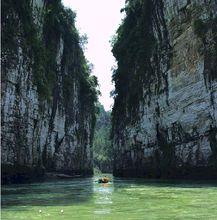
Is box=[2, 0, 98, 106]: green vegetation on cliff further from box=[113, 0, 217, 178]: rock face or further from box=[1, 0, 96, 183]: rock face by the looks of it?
box=[113, 0, 217, 178]: rock face

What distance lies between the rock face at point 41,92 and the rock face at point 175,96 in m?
6.14

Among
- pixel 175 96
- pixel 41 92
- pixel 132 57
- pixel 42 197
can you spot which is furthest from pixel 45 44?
pixel 42 197

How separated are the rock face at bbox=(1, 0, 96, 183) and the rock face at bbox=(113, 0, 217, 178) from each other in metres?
6.14

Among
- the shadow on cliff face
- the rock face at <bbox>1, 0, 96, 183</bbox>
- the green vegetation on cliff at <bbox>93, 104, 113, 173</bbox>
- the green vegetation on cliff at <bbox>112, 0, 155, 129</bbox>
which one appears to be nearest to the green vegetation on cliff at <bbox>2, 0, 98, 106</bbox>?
the rock face at <bbox>1, 0, 96, 183</bbox>

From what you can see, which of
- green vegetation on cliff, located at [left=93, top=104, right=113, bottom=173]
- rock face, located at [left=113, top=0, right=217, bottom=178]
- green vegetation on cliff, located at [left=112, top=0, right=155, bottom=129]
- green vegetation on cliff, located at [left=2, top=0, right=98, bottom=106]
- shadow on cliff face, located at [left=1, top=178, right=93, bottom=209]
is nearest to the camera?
shadow on cliff face, located at [left=1, top=178, right=93, bottom=209]

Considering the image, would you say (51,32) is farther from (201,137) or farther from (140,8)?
(201,137)

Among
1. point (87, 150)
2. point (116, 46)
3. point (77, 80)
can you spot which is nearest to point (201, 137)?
point (116, 46)

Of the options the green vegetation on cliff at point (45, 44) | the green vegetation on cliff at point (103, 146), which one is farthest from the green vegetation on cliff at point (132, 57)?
the green vegetation on cliff at point (103, 146)

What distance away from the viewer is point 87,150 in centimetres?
5719

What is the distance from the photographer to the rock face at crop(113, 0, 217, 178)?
92.2 feet

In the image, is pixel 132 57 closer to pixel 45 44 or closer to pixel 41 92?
pixel 45 44

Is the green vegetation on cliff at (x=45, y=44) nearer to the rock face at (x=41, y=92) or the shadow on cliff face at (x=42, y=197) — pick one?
the rock face at (x=41, y=92)

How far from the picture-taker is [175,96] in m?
32.5

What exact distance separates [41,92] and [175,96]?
925 cm
